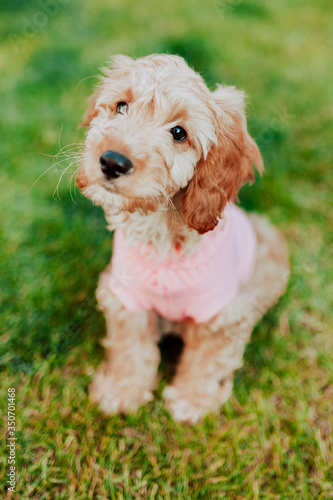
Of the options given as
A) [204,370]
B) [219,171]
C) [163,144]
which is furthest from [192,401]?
[163,144]

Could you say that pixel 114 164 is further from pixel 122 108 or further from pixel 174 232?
pixel 174 232

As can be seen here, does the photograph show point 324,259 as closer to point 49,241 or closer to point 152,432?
point 152,432

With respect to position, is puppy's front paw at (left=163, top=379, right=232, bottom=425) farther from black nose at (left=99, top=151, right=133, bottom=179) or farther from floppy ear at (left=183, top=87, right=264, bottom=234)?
black nose at (left=99, top=151, right=133, bottom=179)

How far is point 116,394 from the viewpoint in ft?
9.11

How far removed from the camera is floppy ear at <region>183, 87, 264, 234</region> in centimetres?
208

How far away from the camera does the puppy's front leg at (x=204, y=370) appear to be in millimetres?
2709

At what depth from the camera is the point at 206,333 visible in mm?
2654

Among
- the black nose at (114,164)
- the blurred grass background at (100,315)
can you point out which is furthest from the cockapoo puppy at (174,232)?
the blurred grass background at (100,315)

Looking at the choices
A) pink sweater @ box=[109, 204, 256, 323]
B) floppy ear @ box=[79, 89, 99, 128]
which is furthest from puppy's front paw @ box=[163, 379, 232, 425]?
floppy ear @ box=[79, 89, 99, 128]

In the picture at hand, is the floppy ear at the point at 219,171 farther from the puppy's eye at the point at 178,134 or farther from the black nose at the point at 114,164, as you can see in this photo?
the black nose at the point at 114,164

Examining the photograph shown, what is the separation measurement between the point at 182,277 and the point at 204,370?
0.86m

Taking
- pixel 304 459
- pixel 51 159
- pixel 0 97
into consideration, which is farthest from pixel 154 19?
pixel 304 459

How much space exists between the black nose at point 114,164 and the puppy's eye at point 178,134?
0.39 m

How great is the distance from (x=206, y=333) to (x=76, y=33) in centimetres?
501
